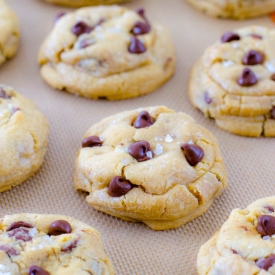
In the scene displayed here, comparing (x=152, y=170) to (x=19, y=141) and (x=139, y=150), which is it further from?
(x=19, y=141)

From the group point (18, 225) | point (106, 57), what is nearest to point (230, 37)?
point (106, 57)

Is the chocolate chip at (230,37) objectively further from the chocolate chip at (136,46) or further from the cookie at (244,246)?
the cookie at (244,246)

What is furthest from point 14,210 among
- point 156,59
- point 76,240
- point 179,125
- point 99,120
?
point 156,59

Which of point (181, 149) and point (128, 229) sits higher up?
point (181, 149)

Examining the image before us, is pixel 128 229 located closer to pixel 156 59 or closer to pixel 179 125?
pixel 179 125

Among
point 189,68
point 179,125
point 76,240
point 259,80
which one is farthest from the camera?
point 189,68
